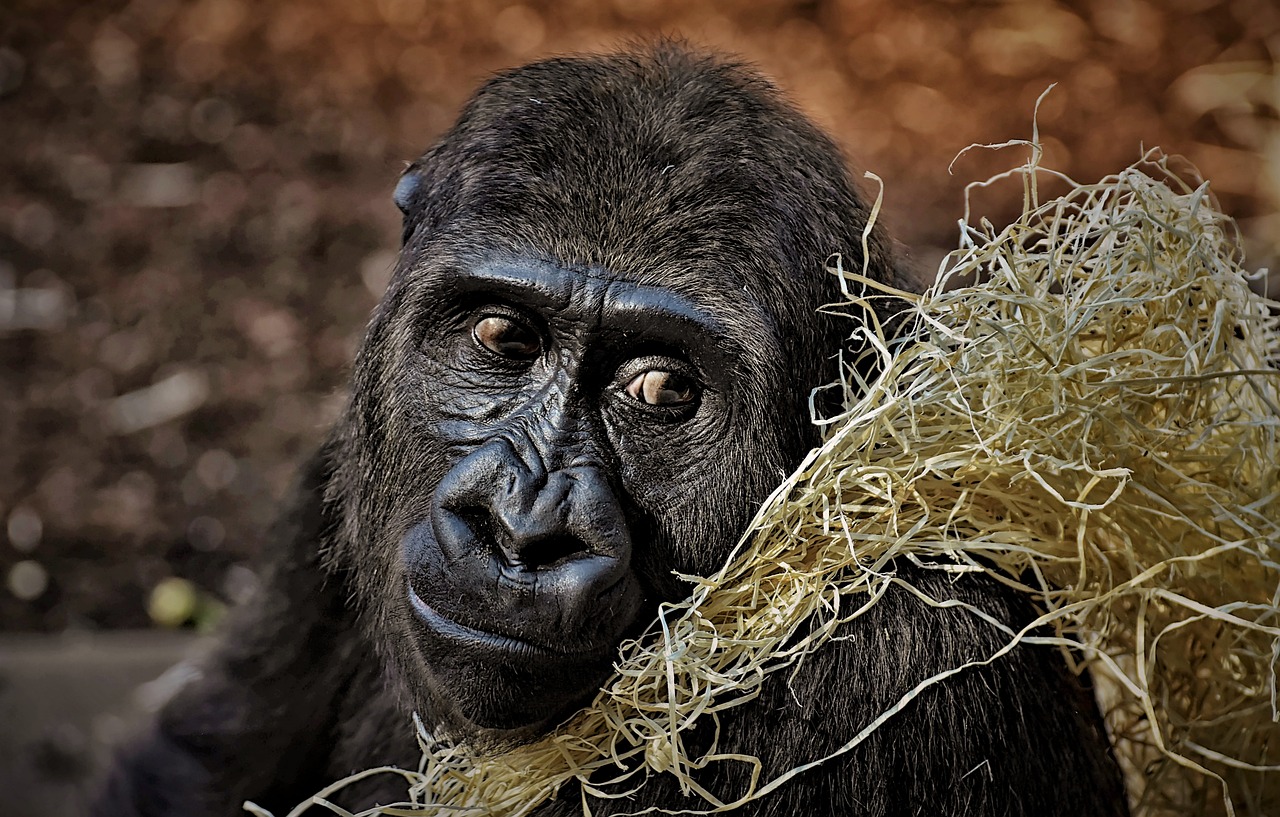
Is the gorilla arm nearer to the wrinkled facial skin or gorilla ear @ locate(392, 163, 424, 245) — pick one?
the wrinkled facial skin

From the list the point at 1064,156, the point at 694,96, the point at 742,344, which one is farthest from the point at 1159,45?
the point at 742,344

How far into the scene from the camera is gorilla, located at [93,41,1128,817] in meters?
2.41

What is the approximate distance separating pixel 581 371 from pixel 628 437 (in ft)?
0.59

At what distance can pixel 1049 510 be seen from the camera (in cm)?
261

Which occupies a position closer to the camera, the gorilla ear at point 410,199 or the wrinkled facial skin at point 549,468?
the wrinkled facial skin at point 549,468

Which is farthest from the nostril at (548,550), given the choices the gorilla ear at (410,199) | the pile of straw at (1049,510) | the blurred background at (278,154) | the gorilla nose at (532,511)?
the blurred background at (278,154)

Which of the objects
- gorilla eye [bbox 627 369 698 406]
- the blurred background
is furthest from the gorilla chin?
the blurred background

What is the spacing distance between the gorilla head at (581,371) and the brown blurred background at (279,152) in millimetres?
3871

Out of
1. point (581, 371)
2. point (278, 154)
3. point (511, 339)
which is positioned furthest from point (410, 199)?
point (278, 154)

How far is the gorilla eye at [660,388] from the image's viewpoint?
2619mm

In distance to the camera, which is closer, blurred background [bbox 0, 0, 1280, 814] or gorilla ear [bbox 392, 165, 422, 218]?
gorilla ear [bbox 392, 165, 422, 218]

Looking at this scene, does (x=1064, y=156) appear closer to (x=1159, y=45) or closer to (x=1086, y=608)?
(x=1159, y=45)

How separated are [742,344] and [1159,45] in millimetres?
5620

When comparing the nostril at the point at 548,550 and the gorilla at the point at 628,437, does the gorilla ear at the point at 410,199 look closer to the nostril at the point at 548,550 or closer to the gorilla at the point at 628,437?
the gorilla at the point at 628,437
